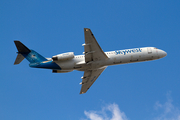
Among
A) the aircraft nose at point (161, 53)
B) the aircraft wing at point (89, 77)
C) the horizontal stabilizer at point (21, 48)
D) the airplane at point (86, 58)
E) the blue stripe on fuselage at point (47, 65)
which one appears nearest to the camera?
the airplane at point (86, 58)

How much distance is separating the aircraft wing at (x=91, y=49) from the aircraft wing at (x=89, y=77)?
4.23 meters

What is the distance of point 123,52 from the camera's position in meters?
34.3

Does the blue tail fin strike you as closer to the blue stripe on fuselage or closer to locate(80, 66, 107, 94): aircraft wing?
the blue stripe on fuselage

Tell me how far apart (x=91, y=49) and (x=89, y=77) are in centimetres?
860

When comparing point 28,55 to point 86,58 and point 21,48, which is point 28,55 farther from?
point 86,58

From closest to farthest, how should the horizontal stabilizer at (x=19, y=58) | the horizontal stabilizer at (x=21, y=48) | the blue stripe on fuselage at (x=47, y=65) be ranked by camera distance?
the blue stripe on fuselage at (x=47, y=65) < the horizontal stabilizer at (x=21, y=48) < the horizontal stabilizer at (x=19, y=58)

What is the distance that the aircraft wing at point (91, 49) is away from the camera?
1166 inches

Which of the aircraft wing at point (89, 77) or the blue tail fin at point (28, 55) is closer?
the blue tail fin at point (28, 55)

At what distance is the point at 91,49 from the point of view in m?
31.7

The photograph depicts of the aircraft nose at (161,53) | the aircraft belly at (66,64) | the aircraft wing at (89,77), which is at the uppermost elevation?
the aircraft nose at (161,53)

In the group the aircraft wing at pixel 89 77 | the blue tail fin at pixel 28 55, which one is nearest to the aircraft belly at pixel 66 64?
the blue tail fin at pixel 28 55

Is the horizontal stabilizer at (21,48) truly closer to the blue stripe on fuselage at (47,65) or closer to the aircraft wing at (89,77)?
the blue stripe on fuselage at (47,65)

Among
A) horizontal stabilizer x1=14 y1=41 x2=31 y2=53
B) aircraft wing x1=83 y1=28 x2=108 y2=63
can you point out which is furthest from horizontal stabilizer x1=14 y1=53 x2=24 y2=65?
aircraft wing x1=83 y1=28 x2=108 y2=63

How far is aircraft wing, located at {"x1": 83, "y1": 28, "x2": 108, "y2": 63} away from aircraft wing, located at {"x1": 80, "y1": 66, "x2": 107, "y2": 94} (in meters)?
4.23
